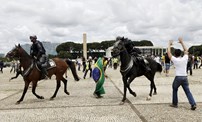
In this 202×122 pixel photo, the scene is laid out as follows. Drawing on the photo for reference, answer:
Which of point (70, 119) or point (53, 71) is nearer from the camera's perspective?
point (70, 119)

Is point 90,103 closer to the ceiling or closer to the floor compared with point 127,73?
closer to the floor

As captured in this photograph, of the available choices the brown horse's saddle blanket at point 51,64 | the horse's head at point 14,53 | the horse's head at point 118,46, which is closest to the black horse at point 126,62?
the horse's head at point 118,46

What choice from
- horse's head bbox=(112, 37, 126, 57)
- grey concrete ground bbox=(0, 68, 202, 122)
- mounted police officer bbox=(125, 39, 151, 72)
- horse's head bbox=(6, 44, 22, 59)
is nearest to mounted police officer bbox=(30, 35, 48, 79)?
horse's head bbox=(6, 44, 22, 59)

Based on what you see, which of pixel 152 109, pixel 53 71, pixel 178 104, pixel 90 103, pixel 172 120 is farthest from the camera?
pixel 53 71

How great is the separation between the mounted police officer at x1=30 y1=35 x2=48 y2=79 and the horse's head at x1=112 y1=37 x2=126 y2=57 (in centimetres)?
270

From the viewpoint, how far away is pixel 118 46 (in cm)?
891

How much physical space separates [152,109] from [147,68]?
246cm

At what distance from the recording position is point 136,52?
9.70 m

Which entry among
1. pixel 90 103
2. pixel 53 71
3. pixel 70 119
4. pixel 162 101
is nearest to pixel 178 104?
pixel 162 101

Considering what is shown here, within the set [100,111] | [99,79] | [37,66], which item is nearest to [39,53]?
[37,66]

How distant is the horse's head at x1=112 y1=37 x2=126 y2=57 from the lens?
29.2ft

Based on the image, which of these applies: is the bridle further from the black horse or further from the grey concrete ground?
the grey concrete ground

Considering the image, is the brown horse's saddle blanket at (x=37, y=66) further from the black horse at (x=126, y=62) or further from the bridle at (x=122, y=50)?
the bridle at (x=122, y=50)

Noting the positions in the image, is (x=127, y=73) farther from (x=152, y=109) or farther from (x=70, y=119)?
(x=70, y=119)
